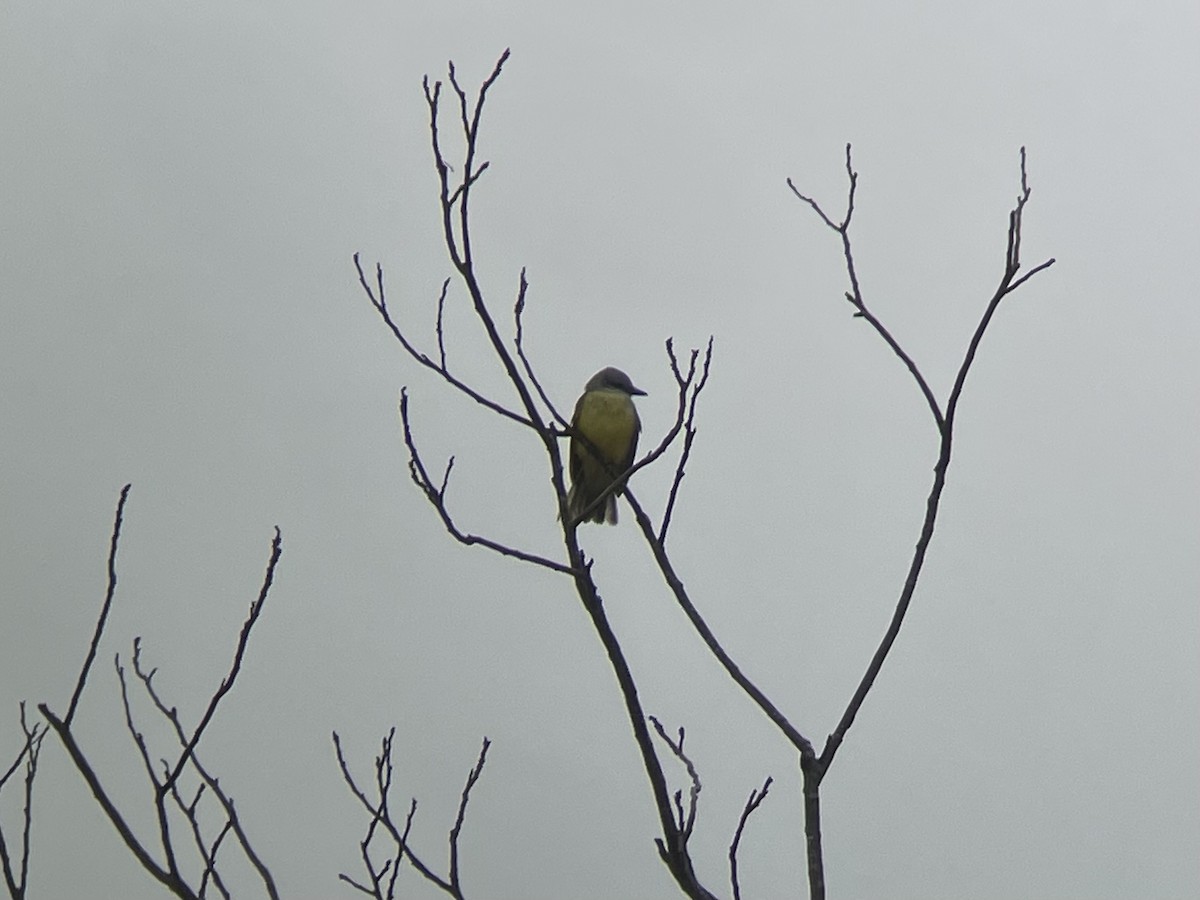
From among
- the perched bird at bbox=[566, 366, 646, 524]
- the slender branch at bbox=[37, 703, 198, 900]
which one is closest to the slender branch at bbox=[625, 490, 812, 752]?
the slender branch at bbox=[37, 703, 198, 900]

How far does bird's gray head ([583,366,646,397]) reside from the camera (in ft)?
17.7

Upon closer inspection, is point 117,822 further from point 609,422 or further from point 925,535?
point 609,422

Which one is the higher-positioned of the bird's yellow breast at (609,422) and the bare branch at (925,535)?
Result: the bird's yellow breast at (609,422)

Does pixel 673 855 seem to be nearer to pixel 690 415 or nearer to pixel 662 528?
pixel 662 528

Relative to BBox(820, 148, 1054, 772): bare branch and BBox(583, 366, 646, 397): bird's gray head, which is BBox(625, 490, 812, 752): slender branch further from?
BBox(583, 366, 646, 397): bird's gray head

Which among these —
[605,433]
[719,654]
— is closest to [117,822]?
[719,654]

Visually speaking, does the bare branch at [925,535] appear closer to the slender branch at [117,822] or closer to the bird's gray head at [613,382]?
the slender branch at [117,822]

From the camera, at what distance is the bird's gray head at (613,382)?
5398 mm

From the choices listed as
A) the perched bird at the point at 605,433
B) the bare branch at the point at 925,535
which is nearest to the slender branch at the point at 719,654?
the bare branch at the point at 925,535

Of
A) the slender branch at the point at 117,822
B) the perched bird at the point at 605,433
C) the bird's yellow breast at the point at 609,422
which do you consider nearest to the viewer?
the slender branch at the point at 117,822

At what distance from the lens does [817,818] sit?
6.85 feet

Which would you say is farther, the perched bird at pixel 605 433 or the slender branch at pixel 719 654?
the perched bird at pixel 605 433

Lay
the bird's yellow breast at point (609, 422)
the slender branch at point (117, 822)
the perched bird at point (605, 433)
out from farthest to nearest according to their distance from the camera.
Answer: the bird's yellow breast at point (609, 422) < the perched bird at point (605, 433) < the slender branch at point (117, 822)

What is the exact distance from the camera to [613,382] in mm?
5430
